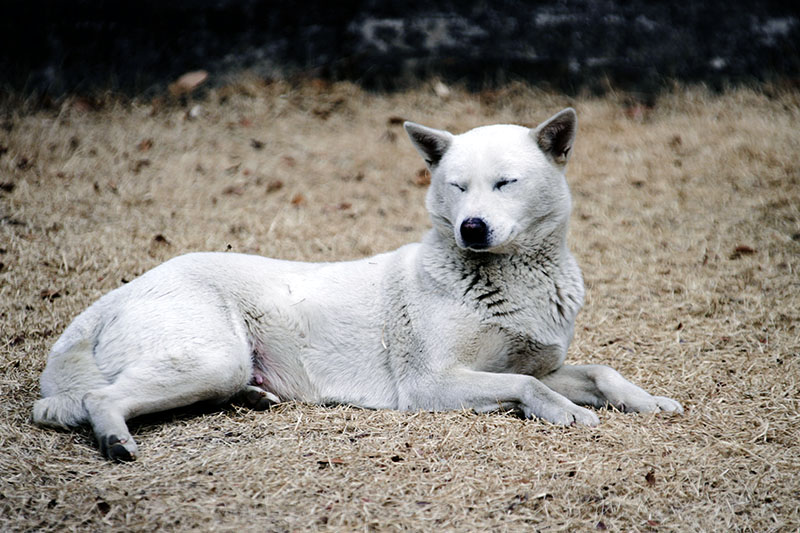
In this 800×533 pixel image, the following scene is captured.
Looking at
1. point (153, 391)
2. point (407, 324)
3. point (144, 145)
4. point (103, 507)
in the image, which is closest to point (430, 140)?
point (407, 324)

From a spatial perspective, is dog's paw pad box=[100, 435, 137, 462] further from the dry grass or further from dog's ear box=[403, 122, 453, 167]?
dog's ear box=[403, 122, 453, 167]

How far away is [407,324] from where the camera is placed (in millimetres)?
3805

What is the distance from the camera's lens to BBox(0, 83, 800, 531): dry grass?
2818mm

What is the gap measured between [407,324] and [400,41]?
6.01m

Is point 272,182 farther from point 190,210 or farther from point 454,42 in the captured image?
point 454,42

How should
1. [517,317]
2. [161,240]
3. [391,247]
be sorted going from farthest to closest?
[391,247] → [161,240] → [517,317]

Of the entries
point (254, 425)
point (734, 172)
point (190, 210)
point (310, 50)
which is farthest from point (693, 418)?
point (310, 50)

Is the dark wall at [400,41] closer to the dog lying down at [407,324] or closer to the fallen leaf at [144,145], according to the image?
the fallen leaf at [144,145]

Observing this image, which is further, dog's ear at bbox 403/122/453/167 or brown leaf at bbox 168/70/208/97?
brown leaf at bbox 168/70/208/97

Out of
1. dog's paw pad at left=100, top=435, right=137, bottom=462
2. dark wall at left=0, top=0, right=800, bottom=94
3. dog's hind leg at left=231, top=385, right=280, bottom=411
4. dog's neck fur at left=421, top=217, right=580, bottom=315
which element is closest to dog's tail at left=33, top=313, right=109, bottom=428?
dog's paw pad at left=100, top=435, right=137, bottom=462

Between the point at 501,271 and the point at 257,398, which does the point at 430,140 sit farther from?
the point at 257,398

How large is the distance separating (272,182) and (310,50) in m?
2.42

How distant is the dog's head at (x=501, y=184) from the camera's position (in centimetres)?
353

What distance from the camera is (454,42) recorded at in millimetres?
8930
